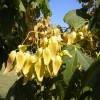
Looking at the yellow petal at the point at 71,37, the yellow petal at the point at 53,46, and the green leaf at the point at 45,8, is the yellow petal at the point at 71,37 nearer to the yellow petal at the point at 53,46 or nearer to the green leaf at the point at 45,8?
the yellow petal at the point at 53,46

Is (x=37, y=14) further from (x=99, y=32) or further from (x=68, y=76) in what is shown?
(x=68, y=76)

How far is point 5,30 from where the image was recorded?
3531mm

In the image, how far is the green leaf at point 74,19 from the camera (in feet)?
7.51

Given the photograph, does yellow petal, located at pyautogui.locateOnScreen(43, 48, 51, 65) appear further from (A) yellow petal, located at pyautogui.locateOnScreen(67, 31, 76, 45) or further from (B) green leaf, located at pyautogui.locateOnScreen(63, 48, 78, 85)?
(A) yellow petal, located at pyautogui.locateOnScreen(67, 31, 76, 45)

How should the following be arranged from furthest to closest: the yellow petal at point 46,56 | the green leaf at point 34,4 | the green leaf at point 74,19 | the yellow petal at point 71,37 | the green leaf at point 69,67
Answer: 1. the green leaf at point 34,4
2. the green leaf at point 74,19
3. the yellow petal at point 71,37
4. the green leaf at point 69,67
5. the yellow petal at point 46,56

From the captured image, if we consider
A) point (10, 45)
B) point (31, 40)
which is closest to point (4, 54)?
point (10, 45)

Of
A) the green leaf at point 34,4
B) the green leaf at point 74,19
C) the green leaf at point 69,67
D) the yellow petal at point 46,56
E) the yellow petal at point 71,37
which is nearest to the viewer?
the yellow petal at point 46,56

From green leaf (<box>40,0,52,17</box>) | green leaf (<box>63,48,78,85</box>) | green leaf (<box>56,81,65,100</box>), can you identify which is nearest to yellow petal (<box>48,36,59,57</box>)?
green leaf (<box>63,48,78,85</box>)

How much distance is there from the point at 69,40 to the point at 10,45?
1.71 m

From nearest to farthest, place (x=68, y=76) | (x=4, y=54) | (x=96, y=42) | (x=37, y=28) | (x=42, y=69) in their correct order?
(x=42, y=69), (x=68, y=76), (x=96, y=42), (x=37, y=28), (x=4, y=54)

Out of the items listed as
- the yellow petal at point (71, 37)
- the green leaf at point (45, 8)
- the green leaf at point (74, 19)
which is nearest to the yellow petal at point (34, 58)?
the yellow petal at point (71, 37)

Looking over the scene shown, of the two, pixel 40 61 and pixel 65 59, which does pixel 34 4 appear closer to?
pixel 65 59

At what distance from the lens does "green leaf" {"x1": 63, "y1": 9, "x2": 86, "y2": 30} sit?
90.1 inches

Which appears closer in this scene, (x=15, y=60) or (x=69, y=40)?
(x=15, y=60)
